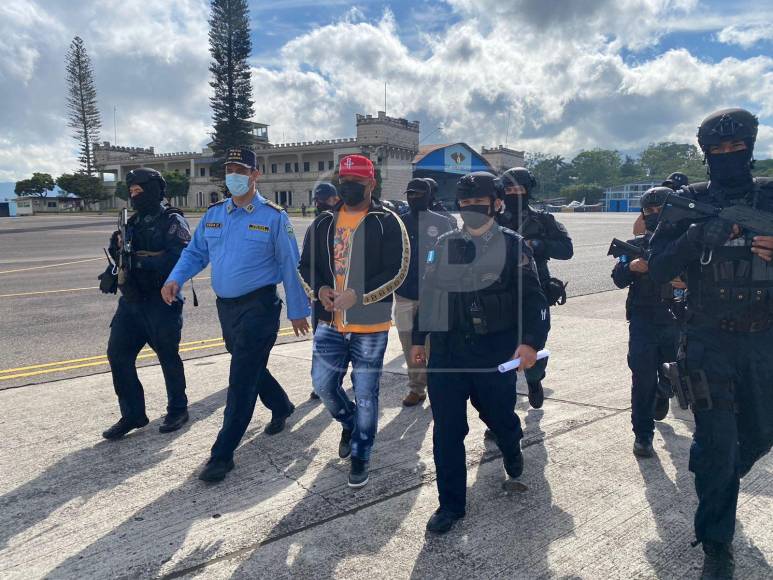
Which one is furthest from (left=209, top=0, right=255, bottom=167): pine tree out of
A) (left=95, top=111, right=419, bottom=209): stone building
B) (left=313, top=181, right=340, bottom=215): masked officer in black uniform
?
(left=313, top=181, right=340, bottom=215): masked officer in black uniform

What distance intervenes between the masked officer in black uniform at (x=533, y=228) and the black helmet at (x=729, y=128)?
1.99 meters

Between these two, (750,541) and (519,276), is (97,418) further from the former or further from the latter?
(750,541)

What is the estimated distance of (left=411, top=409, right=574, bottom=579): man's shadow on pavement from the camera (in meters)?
2.72

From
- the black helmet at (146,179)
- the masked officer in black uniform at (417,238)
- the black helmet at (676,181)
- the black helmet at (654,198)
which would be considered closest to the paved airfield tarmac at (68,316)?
the black helmet at (146,179)

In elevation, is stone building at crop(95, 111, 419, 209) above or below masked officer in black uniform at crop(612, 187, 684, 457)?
above

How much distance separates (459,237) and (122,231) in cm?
269

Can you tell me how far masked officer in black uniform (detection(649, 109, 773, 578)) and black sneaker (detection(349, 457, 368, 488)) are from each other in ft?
5.76

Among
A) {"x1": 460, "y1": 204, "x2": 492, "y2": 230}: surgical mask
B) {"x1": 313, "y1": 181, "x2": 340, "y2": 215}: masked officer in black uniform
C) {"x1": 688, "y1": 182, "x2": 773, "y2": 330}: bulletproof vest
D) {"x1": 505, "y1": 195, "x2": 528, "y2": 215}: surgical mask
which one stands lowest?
{"x1": 688, "y1": 182, "x2": 773, "y2": 330}: bulletproof vest

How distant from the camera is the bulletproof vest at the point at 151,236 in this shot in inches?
173

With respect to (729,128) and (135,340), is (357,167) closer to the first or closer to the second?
(729,128)

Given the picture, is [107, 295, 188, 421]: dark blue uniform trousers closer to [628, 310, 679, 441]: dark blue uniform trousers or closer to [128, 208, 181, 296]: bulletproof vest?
[128, 208, 181, 296]: bulletproof vest

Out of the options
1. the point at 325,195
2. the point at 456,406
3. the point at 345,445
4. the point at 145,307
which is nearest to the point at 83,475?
the point at 145,307

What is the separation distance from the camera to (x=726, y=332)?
9.26 feet

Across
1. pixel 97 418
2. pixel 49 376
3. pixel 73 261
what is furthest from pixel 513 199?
pixel 73 261
